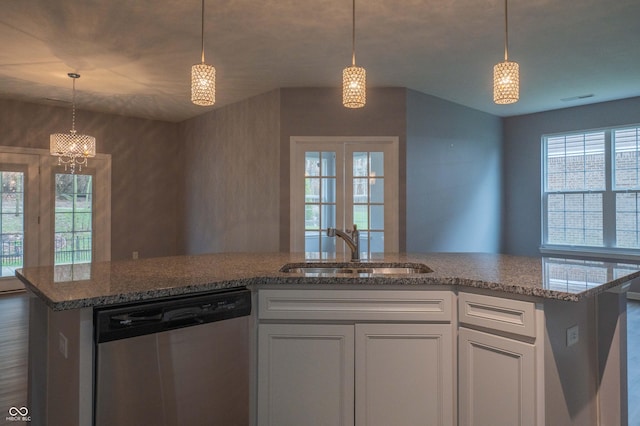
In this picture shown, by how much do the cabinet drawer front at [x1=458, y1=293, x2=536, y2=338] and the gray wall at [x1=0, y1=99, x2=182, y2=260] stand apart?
584cm

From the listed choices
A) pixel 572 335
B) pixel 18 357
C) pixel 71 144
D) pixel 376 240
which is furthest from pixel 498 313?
pixel 71 144

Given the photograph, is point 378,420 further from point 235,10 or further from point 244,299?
point 235,10

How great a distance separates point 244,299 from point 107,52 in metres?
3.13

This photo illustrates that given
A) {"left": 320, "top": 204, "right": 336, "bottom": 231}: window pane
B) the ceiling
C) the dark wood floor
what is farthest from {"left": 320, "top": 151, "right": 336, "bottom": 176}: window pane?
the dark wood floor

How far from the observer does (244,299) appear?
187 cm

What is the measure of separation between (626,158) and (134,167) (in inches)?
278

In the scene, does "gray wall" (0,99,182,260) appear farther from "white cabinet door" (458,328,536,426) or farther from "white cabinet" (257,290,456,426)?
"white cabinet door" (458,328,536,426)

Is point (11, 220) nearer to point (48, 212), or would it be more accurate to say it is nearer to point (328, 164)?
point (48, 212)

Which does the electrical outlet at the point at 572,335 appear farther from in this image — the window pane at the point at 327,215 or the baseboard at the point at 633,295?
the baseboard at the point at 633,295

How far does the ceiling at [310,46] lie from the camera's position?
3.00 meters

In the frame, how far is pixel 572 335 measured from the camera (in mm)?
1818

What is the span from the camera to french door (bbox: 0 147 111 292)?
5.56 meters

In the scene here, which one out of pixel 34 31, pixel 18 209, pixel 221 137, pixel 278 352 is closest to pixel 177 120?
pixel 221 137

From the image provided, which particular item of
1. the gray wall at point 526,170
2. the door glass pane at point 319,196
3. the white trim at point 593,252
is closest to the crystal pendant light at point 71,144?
the door glass pane at point 319,196
